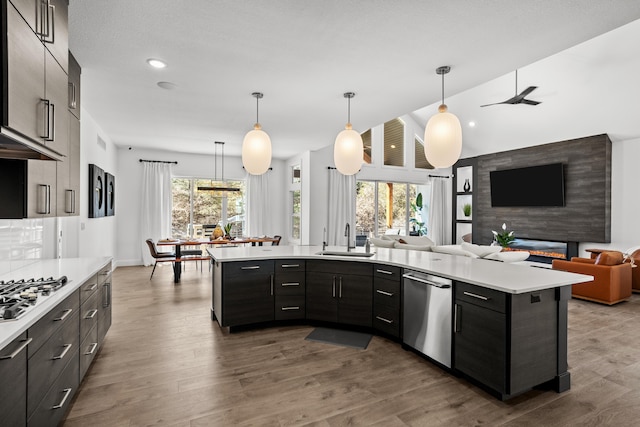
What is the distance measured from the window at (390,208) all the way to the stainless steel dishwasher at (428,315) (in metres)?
5.50

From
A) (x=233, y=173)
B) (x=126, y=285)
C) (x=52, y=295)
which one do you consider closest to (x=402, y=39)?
(x=52, y=295)

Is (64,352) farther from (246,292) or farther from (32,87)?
(246,292)

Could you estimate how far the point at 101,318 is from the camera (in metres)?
2.84

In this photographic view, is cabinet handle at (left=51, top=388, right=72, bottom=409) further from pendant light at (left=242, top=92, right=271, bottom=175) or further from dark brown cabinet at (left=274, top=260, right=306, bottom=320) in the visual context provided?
pendant light at (left=242, top=92, right=271, bottom=175)

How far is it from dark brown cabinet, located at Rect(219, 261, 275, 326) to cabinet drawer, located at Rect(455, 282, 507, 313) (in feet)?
6.21

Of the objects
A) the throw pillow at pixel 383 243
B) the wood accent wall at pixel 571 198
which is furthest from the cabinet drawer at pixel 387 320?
the wood accent wall at pixel 571 198

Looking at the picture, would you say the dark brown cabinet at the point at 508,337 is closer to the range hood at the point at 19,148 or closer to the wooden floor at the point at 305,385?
the wooden floor at the point at 305,385

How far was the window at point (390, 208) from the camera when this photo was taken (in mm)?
8820

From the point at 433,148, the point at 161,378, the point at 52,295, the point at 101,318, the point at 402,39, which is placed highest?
the point at 402,39

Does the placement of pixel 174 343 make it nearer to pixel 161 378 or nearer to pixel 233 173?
pixel 161 378

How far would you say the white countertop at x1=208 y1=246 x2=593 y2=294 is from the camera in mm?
2254

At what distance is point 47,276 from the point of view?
2381 millimetres

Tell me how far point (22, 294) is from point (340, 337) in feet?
8.19

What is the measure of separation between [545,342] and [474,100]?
6.69m
